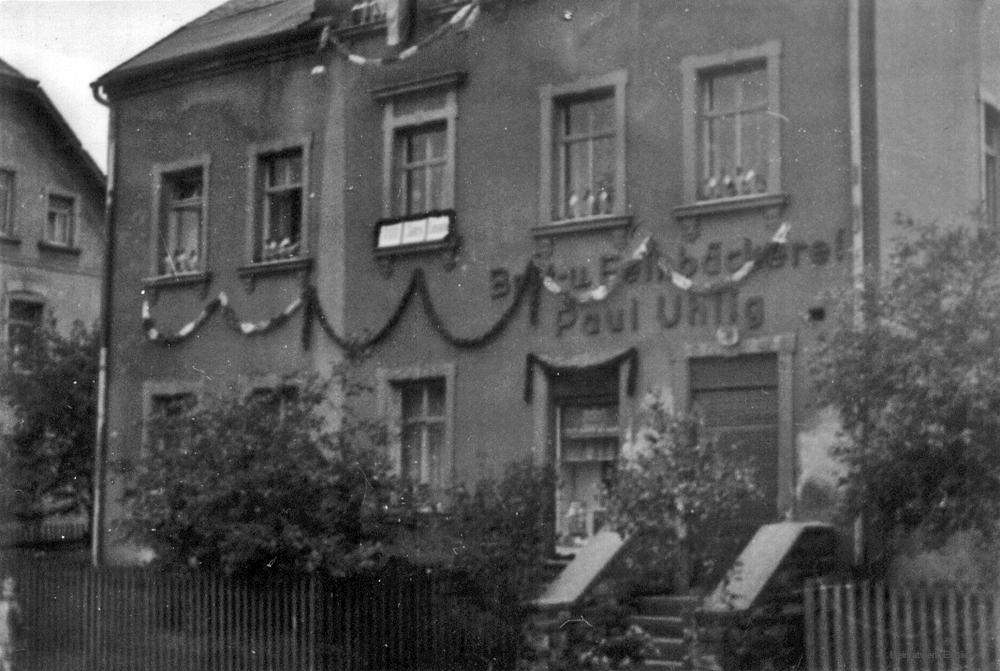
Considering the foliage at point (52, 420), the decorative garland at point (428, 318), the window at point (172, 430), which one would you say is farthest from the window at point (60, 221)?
the window at point (172, 430)

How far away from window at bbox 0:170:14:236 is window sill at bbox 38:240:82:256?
0.55m

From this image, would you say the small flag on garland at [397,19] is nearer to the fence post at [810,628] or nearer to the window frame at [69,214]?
the window frame at [69,214]

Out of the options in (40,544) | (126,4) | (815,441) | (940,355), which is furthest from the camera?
(40,544)

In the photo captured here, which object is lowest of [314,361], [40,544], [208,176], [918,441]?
[40,544]

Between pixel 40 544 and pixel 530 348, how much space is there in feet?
23.1

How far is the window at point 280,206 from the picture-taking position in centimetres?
1750

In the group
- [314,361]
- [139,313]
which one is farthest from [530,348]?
[139,313]

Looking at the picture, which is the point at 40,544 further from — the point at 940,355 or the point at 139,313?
the point at 940,355

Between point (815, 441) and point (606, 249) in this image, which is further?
point (606, 249)

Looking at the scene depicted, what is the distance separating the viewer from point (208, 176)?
1845 centimetres

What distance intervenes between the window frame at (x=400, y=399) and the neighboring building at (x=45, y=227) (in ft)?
16.9

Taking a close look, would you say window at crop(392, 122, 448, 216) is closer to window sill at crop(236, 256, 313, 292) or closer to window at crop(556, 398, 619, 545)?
window sill at crop(236, 256, 313, 292)

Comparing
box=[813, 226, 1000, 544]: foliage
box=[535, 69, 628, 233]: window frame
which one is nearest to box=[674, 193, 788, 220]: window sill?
box=[535, 69, 628, 233]: window frame

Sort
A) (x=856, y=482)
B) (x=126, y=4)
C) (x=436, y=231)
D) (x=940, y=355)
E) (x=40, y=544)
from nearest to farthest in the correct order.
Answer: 1. (x=940, y=355)
2. (x=856, y=482)
3. (x=126, y=4)
4. (x=436, y=231)
5. (x=40, y=544)
